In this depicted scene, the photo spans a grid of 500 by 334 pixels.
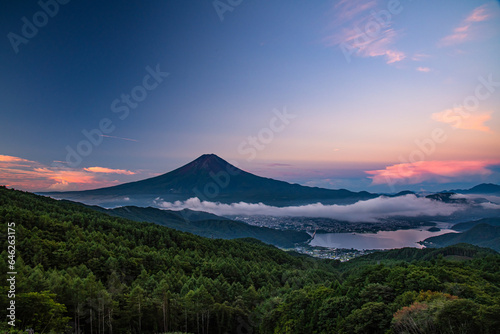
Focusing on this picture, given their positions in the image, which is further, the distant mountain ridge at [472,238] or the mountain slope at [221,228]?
the mountain slope at [221,228]

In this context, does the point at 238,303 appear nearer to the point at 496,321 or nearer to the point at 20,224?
the point at 496,321

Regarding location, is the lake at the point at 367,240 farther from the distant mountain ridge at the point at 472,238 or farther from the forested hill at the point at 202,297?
the forested hill at the point at 202,297

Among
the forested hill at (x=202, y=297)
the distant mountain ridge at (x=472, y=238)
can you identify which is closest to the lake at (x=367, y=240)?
the distant mountain ridge at (x=472, y=238)

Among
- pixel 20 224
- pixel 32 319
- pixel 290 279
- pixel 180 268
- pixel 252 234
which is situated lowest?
pixel 252 234

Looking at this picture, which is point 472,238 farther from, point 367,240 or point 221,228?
point 221,228

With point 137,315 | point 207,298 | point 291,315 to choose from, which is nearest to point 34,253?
point 137,315

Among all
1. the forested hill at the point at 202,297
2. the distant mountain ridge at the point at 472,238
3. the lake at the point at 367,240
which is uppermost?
the forested hill at the point at 202,297

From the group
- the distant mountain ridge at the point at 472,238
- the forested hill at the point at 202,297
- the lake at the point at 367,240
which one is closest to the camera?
the forested hill at the point at 202,297

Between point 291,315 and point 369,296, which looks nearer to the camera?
point 369,296
